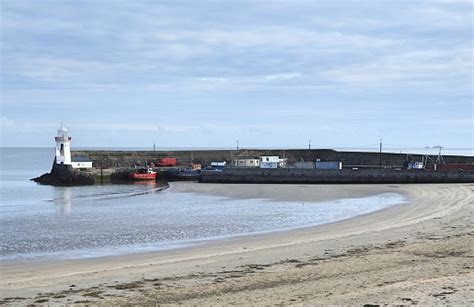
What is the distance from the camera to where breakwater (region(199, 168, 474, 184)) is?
48062 millimetres

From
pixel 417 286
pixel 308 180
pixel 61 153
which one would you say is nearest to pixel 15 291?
pixel 417 286

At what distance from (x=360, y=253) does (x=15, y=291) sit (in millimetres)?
8066

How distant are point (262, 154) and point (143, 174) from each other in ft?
86.0

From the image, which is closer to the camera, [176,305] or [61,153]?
[176,305]

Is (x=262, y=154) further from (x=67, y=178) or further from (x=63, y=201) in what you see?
(x=63, y=201)

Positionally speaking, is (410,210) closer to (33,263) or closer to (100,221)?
(100,221)

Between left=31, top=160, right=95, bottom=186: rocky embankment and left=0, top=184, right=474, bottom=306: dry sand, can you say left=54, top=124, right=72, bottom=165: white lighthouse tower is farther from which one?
left=0, top=184, right=474, bottom=306: dry sand

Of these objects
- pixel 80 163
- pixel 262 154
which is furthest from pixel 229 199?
pixel 262 154

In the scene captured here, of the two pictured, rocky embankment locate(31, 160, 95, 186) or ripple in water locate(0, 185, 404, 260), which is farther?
rocky embankment locate(31, 160, 95, 186)

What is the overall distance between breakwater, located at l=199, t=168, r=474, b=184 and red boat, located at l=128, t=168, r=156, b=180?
284 inches

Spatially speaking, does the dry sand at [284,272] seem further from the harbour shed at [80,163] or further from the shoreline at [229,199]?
the harbour shed at [80,163]

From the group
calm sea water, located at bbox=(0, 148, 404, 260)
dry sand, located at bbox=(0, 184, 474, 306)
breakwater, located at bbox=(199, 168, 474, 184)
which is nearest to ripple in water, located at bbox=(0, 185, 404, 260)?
calm sea water, located at bbox=(0, 148, 404, 260)

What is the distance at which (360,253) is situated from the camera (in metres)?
15.6

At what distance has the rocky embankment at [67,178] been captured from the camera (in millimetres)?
59469
